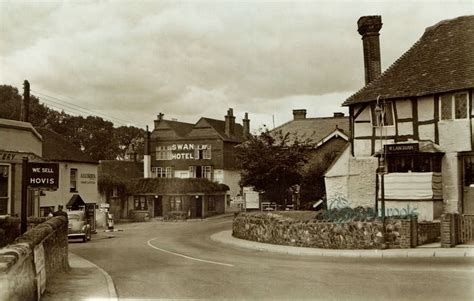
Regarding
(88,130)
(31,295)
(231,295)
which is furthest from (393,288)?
(88,130)

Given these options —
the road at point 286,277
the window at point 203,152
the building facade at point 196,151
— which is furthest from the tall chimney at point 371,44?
the window at point 203,152

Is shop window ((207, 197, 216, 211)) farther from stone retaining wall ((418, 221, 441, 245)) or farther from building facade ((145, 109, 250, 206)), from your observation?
stone retaining wall ((418, 221, 441, 245))

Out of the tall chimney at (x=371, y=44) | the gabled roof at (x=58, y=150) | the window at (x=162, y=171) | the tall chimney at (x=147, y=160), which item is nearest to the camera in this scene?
the tall chimney at (x=371, y=44)

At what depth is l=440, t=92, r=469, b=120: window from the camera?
24.3m

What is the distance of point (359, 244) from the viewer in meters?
21.3

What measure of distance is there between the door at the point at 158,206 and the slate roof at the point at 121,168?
6.72 metres

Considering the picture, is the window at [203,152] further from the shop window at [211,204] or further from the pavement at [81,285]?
the pavement at [81,285]

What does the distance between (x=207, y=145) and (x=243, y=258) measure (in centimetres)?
4655

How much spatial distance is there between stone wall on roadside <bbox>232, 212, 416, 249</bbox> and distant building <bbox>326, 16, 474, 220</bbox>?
4.06 m

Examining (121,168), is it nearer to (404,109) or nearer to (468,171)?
(404,109)

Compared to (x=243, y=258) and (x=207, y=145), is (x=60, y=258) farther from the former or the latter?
(x=207, y=145)

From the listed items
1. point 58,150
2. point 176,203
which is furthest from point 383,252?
point 176,203

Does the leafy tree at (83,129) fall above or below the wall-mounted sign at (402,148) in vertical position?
above

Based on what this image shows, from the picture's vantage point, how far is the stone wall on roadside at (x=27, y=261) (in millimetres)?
7543
